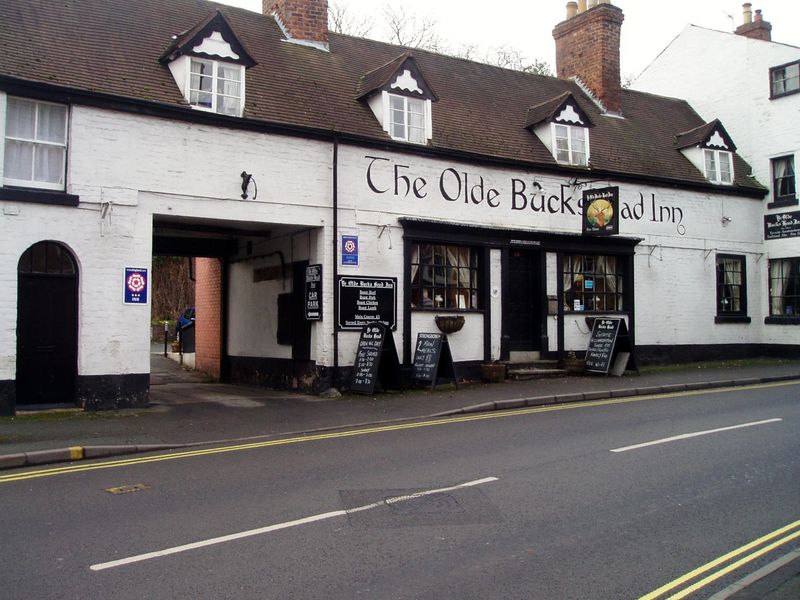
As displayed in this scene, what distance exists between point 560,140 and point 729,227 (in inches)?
276

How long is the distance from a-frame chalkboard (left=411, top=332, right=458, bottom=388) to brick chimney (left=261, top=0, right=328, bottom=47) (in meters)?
8.48

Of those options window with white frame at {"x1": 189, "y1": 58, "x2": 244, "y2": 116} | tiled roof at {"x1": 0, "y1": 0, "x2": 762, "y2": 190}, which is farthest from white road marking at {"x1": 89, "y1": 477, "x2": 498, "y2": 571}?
window with white frame at {"x1": 189, "y1": 58, "x2": 244, "y2": 116}

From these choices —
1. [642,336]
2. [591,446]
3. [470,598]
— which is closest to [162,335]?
[642,336]

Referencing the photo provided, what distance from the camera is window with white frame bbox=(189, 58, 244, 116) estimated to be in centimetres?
1464

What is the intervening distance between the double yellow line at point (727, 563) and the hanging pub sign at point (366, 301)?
1065cm

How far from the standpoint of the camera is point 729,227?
2317 cm

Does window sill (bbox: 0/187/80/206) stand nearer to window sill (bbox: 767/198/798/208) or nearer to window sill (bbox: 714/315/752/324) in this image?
window sill (bbox: 714/315/752/324)

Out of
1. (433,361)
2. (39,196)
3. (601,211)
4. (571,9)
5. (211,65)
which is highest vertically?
(571,9)

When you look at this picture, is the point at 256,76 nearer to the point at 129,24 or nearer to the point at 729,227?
the point at 129,24

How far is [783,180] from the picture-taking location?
23656mm

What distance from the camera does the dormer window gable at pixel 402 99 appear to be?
17000mm

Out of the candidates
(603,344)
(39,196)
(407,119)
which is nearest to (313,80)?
(407,119)

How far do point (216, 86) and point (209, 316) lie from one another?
7.87 meters

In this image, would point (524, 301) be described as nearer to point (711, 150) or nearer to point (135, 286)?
point (711, 150)
